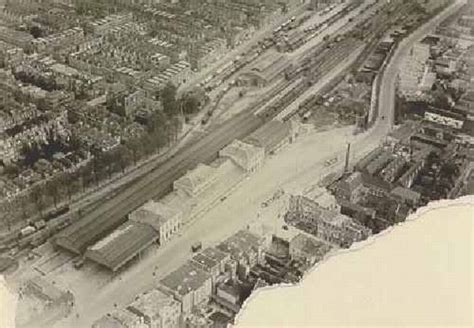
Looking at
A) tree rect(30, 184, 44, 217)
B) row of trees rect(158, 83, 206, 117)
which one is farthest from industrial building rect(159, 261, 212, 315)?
row of trees rect(158, 83, 206, 117)

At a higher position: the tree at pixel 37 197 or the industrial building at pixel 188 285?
the tree at pixel 37 197

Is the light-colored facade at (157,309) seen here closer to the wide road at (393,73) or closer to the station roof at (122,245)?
the station roof at (122,245)

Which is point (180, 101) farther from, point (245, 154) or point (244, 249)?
point (244, 249)

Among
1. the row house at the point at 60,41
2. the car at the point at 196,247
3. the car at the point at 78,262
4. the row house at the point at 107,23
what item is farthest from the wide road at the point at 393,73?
the row house at the point at 60,41

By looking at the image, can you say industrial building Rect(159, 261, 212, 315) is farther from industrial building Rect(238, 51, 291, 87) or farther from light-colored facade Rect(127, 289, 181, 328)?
industrial building Rect(238, 51, 291, 87)

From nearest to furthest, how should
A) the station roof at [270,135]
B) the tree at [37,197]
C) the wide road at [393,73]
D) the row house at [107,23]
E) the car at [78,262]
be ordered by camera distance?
the car at [78,262] → the tree at [37,197] → the station roof at [270,135] → the wide road at [393,73] → the row house at [107,23]

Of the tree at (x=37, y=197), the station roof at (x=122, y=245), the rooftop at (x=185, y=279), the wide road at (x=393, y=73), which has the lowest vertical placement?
the rooftop at (x=185, y=279)

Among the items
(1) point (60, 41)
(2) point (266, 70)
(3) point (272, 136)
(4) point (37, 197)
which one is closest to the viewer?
(4) point (37, 197)

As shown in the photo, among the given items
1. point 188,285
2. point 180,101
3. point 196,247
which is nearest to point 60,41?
point 180,101

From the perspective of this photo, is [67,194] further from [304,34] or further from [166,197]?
[304,34]
